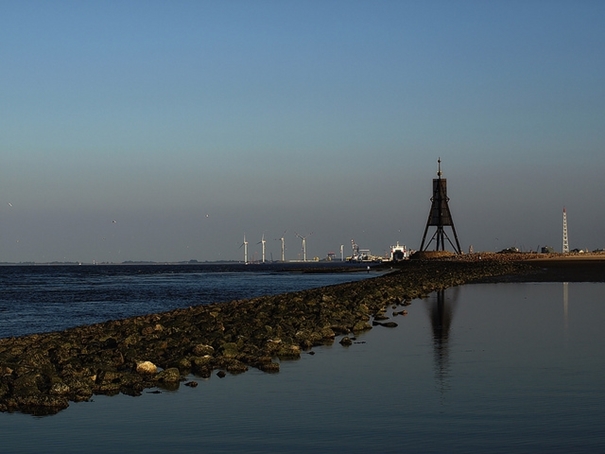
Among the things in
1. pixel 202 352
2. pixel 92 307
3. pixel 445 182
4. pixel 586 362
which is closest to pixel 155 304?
pixel 92 307

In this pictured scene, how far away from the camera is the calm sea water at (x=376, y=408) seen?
9.77m

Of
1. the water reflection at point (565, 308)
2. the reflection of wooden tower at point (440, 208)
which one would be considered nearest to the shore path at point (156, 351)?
the water reflection at point (565, 308)

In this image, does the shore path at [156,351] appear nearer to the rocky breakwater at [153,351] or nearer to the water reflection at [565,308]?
the rocky breakwater at [153,351]

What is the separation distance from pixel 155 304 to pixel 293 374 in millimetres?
31432

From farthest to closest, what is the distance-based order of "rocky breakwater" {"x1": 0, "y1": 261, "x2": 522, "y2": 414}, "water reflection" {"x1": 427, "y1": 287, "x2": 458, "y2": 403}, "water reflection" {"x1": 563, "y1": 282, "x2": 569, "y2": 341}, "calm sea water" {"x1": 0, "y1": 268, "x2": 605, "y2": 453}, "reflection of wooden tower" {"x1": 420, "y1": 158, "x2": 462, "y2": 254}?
"reflection of wooden tower" {"x1": 420, "y1": 158, "x2": 462, "y2": 254}
"water reflection" {"x1": 563, "y1": 282, "x2": 569, "y2": 341}
"water reflection" {"x1": 427, "y1": 287, "x2": 458, "y2": 403}
"rocky breakwater" {"x1": 0, "y1": 261, "x2": 522, "y2": 414}
"calm sea water" {"x1": 0, "y1": 268, "x2": 605, "y2": 453}

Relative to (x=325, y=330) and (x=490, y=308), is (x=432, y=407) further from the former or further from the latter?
(x=490, y=308)

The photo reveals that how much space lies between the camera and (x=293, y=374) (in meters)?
14.8

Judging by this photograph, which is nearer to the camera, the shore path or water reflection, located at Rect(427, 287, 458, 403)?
the shore path

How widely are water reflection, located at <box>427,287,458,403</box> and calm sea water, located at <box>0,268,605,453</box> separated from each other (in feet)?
0.16

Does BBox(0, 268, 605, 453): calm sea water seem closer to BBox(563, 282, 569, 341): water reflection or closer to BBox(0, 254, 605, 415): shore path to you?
BBox(0, 254, 605, 415): shore path

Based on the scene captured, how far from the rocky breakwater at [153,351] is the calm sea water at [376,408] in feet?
1.96

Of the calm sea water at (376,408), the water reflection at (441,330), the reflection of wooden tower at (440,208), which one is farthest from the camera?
the reflection of wooden tower at (440,208)

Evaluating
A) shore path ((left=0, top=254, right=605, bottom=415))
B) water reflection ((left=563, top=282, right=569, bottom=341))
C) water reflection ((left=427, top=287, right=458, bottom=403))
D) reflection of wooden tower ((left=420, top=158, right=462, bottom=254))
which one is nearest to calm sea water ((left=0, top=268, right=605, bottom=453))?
water reflection ((left=427, top=287, right=458, bottom=403))

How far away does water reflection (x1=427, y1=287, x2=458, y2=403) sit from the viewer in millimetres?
13898
